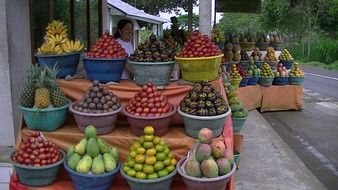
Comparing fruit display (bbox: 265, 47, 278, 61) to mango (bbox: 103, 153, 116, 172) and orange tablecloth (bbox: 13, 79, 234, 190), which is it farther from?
mango (bbox: 103, 153, 116, 172)

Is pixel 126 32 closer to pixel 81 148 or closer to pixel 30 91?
pixel 30 91

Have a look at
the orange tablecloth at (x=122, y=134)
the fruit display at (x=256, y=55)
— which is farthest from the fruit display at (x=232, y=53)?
the orange tablecloth at (x=122, y=134)

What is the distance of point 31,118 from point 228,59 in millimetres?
4991

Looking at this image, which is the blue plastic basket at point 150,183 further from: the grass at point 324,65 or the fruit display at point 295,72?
the grass at point 324,65

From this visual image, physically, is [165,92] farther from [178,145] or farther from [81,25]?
[81,25]

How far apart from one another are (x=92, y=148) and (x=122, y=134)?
0.38 meters

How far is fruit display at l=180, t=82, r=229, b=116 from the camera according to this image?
3.12 m

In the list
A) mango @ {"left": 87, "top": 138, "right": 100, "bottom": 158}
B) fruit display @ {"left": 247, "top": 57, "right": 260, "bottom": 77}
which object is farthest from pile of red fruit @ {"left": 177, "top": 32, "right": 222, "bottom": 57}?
fruit display @ {"left": 247, "top": 57, "right": 260, "bottom": 77}

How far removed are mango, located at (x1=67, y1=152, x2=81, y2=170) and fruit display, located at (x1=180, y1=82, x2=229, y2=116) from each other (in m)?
0.91

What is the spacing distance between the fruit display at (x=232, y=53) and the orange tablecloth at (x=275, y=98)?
0.98 metres

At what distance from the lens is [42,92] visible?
10.4 ft

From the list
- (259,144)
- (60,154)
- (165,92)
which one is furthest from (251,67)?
(60,154)

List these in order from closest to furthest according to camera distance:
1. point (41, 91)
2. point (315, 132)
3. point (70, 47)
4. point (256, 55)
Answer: point (41, 91) < point (70, 47) < point (315, 132) < point (256, 55)

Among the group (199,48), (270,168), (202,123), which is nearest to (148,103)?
(202,123)
